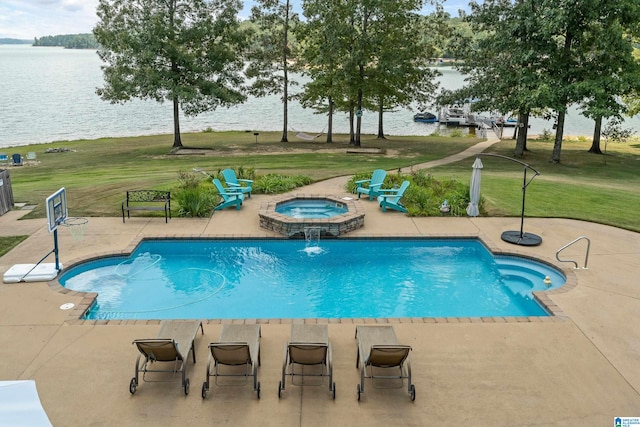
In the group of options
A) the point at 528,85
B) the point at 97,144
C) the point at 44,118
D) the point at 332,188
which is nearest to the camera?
the point at 332,188

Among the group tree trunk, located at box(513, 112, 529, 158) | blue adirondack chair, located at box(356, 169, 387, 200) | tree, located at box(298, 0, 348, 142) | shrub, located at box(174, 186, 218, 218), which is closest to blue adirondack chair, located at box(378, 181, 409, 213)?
blue adirondack chair, located at box(356, 169, 387, 200)

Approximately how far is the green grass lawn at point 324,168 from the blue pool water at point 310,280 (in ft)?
11.4

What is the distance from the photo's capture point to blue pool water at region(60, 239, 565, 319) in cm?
898

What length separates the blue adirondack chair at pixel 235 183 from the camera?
15.0 m

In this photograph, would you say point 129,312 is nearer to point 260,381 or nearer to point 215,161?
point 260,381

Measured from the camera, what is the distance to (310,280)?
10227 mm

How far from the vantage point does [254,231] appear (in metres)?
12.5

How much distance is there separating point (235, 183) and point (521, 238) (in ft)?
26.6

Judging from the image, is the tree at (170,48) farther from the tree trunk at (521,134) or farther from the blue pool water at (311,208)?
the tree trunk at (521,134)

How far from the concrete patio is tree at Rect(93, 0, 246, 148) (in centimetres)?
1822

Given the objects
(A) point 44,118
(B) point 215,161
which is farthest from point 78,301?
(A) point 44,118

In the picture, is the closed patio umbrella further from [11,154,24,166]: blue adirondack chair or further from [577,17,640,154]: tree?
[11,154,24,166]: blue adirondack chair

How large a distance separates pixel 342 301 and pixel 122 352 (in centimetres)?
385

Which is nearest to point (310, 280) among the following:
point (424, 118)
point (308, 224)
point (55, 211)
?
point (308, 224)
